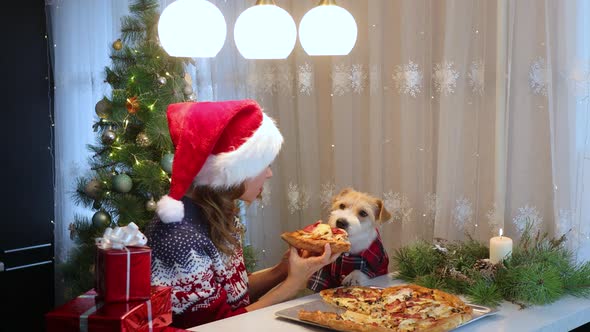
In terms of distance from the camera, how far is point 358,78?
3076 millimetres

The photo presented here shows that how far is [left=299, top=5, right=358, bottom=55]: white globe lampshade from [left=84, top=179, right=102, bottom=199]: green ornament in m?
1.29

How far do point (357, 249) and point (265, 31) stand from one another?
855mm

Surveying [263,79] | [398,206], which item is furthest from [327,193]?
[263,79]

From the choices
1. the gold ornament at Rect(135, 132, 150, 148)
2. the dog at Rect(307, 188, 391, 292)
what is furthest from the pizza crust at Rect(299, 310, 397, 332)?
the gold ornament at Rect(135, 132, 150, 148)

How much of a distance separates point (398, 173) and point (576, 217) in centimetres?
77

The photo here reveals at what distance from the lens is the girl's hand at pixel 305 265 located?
2340 mm

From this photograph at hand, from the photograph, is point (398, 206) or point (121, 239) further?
point (398, 206)

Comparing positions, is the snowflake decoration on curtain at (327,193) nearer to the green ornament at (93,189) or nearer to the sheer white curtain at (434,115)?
the sheer white curtain at (434,115)

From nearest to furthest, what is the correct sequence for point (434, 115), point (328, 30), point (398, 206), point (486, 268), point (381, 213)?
1. point (328, 30)
2. point (486, 268)
3. point (381, 213)
4. point (434, 115)
5. point (398, 206)

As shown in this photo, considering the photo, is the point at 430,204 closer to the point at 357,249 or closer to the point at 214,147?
the point at 357,249

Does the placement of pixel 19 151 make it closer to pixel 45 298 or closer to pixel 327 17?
pixel 45 298

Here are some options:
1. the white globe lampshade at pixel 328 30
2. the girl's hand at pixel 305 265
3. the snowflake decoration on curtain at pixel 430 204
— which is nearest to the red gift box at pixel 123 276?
the girl's hand at pixel 305 265

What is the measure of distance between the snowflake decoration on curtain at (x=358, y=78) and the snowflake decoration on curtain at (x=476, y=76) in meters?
0.54

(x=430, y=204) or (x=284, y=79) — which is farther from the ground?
(x=284, y=79)
